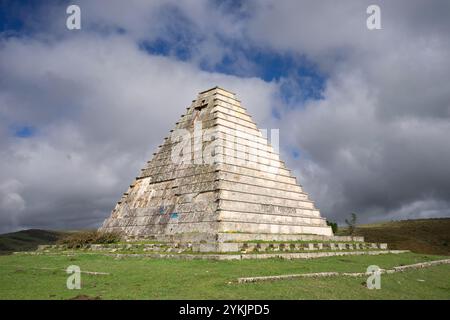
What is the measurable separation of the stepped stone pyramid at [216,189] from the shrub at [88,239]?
3.41 feet

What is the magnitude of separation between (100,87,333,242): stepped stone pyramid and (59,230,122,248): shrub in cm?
104

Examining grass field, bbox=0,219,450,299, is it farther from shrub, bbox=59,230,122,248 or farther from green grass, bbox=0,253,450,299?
shrub, bbox=59,230,122,248

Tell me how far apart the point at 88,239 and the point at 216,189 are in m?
10.3

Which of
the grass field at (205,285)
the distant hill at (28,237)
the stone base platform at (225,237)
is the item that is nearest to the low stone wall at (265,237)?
the stone base platform at (225,237)

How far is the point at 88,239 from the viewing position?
25.3m

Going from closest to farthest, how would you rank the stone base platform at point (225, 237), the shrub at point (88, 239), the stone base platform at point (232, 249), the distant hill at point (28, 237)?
the stone base platform at point (232, 249)
the stone base platform at point (225, 237)
the shrub at point (88, 239)
the distant hill at point (28, 237)

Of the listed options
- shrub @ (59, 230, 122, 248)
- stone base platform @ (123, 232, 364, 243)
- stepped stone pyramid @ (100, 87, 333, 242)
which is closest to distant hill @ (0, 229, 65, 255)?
shrub @ (59, 230, 122, 248)

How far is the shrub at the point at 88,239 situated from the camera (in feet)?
82.1

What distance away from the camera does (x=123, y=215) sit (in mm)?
27938

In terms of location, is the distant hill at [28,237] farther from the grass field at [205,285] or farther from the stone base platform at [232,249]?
the grass field at [205,285]

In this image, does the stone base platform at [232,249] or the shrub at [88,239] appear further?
the shrub at [88,239]

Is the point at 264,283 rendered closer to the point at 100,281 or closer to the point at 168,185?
the point at 100,281

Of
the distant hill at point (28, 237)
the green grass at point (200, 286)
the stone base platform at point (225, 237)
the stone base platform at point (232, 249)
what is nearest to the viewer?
the green grass at point (200, 286)

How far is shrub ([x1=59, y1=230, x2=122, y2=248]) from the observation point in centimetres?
2503
